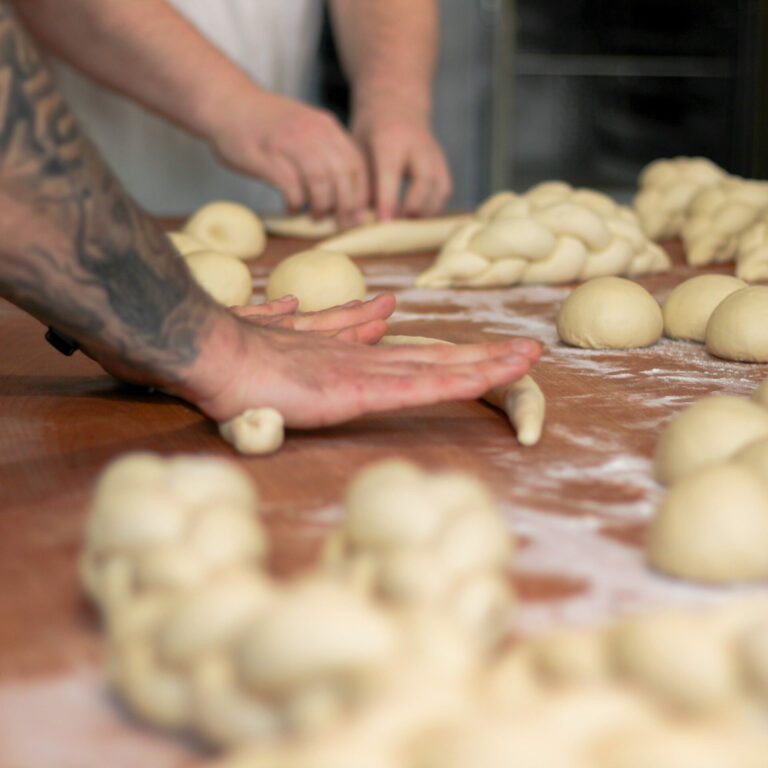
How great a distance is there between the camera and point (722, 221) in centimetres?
210

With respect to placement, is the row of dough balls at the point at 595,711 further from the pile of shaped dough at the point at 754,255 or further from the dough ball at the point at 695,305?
the pile of shaped dough at the point at 754,255

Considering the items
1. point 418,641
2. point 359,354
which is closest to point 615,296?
point 359,354

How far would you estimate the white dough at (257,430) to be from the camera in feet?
3.38

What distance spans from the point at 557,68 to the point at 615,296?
3361mm

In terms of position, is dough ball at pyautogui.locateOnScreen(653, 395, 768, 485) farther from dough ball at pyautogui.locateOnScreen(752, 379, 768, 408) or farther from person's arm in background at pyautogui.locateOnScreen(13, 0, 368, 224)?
person's arm in background at pyautogui.locateOnScreen(13, 0, 368, 224)

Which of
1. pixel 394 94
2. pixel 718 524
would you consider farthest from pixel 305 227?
pixel 718 524

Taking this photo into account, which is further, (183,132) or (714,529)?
(183,132)

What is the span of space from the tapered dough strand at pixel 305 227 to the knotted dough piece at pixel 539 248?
2.00ft

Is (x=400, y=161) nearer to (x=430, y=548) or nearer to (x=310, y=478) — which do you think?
(x=310, y=478)

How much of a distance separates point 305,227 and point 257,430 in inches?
60.7

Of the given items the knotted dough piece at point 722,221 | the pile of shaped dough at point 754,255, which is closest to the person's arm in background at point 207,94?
the knotted dough piece at point 722,221

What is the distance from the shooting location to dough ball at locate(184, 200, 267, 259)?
86.1 inches

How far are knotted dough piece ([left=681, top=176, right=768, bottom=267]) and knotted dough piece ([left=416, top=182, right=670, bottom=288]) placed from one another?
18cm

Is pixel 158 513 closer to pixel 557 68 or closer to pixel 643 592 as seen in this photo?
pixel 643 592
